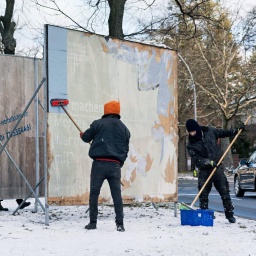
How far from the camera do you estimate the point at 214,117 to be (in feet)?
178

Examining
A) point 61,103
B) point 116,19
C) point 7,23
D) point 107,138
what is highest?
point 7,23

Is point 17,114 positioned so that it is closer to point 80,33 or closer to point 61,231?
point 80,33

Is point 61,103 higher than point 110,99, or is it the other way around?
point 110,99

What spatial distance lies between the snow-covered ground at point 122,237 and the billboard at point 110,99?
0.57 metres

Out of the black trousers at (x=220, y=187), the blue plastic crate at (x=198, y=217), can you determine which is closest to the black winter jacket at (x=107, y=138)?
the blue plastic crate at (x=198, y=217)

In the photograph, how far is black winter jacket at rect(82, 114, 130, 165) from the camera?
32.0 feet

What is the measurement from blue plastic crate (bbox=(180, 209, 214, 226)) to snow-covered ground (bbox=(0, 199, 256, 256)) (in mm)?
149

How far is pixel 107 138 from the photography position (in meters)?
9.78

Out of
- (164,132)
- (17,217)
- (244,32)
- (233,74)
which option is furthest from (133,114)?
(233,74)

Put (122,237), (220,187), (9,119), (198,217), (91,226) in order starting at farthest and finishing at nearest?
(9,119)
(220,187)
(198,217)
(91,226)
(122,237)

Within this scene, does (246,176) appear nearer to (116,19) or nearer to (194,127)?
(116,19)

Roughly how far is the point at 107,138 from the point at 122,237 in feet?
Result: 5.14

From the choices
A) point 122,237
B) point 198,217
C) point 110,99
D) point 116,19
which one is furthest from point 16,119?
point 122,237

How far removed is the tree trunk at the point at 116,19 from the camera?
1567 cm
